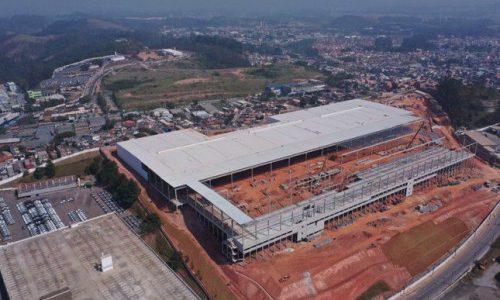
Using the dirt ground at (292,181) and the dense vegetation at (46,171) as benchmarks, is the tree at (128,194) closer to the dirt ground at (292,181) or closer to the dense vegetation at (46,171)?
the dirt ground at (292,181)

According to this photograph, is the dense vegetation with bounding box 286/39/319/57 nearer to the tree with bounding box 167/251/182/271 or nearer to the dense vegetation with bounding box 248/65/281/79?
the dense vegetation with bounding box 248/65/281/79

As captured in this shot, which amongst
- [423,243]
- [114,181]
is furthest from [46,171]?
[423,243]

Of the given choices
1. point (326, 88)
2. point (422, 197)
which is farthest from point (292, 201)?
point (326, 88)

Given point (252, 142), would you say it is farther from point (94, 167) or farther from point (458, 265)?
point (458, 265)

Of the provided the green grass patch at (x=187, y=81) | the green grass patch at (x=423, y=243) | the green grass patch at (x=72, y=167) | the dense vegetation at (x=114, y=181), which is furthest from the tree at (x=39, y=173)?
the green grass patch at (x=423, y=243)

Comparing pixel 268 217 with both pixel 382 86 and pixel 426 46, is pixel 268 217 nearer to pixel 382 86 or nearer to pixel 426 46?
pixel 382 86

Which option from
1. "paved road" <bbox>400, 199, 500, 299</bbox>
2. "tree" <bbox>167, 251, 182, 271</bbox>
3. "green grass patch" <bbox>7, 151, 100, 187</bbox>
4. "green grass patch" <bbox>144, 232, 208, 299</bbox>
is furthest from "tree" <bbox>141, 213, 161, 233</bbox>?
"paved road" <bbox>400, 199, 500, 299</bbox>

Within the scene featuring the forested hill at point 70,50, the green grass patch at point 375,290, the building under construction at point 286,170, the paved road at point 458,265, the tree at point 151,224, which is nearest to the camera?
the green grass patch at point 375,290
